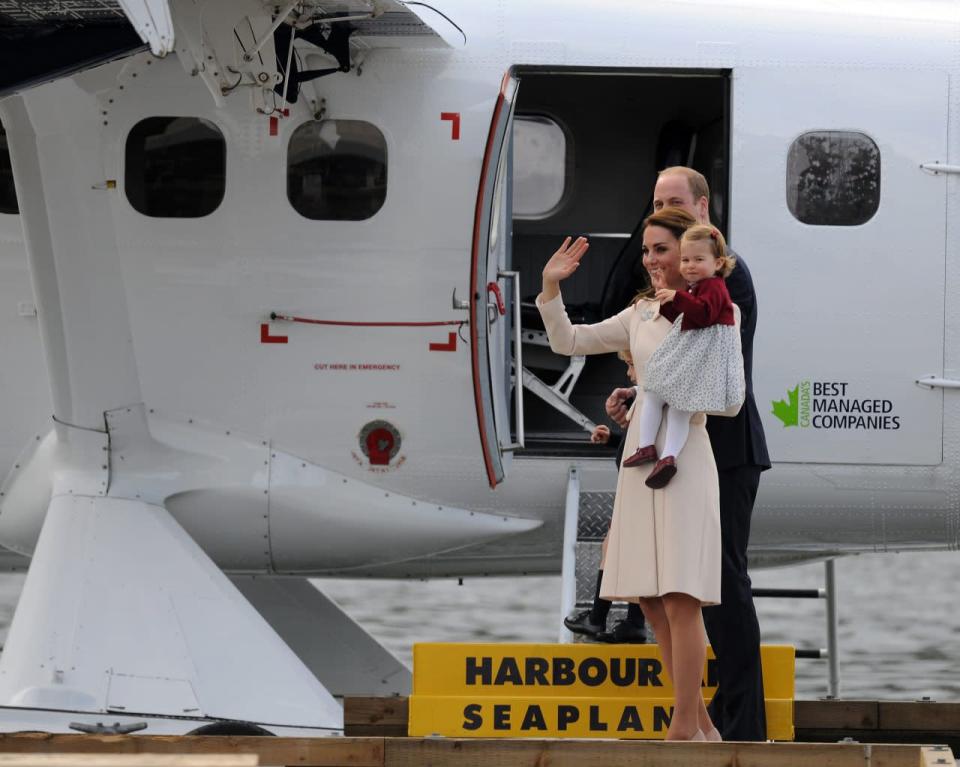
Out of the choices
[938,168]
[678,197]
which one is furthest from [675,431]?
[938,168]

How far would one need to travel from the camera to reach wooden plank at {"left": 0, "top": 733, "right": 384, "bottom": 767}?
5.86 meters

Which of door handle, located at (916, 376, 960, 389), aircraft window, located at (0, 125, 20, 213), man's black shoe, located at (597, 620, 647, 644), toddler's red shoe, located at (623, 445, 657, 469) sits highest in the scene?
aircraft window, located at (0, 125, 20, 213)

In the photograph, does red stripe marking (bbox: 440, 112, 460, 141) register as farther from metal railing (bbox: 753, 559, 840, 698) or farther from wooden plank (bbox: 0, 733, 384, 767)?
wooden plank (bbox: 0, 733, 384, 767)

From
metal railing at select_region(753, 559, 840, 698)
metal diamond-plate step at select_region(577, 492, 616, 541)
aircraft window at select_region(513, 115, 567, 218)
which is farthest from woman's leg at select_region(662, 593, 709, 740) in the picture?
aircraft window at select_region(513, 115, 567, 218)

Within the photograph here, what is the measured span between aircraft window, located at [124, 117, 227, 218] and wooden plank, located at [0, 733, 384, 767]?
2700mm

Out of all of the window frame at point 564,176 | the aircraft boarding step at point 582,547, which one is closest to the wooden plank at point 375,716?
the aircraft boarding step at point 582,547

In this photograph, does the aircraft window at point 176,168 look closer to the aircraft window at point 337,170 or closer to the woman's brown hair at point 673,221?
the aircraft window at point 337,170

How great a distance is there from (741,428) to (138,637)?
7.95 ft

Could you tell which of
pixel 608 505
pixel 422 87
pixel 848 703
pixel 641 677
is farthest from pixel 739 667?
pixel 422 87

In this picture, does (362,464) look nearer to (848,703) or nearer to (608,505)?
(608,505)

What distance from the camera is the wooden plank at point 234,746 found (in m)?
5.86

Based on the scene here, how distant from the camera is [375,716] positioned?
721 cm

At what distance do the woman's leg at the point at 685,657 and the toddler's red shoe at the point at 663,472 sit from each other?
357 mm

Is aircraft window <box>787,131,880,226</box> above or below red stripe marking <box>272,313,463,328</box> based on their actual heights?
above
